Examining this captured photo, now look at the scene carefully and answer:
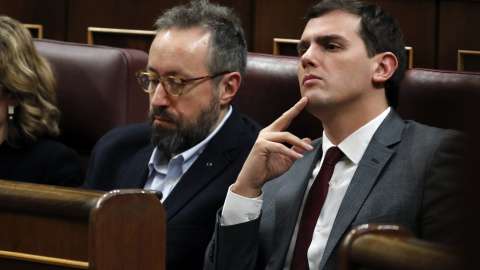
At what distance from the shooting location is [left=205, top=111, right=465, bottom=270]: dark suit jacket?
2.42 ft

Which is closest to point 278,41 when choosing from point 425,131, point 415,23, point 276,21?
point 276,21

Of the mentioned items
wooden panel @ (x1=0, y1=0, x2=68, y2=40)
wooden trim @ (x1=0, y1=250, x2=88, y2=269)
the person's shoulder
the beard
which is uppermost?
wooden panel @ (x1=0, y1=0, x2=68, y2=40)

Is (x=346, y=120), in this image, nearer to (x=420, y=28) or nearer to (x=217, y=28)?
(x=217, y=28)

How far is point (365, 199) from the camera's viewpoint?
76 centimetres

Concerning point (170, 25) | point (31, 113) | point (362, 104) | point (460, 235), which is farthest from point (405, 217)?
point (31, 113)

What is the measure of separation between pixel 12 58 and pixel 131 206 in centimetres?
72

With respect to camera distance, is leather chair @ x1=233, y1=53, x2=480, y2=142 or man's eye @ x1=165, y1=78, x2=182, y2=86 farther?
man's eye @ x1=165, y1=78, x2=182, y2=86

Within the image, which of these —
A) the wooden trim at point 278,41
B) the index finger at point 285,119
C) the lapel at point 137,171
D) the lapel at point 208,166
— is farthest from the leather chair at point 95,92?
the index finger at point 285,119

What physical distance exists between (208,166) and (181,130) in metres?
0.08

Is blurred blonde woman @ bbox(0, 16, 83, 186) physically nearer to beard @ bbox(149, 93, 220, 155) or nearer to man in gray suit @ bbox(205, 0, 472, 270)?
beard @ bbox(149, 93, 220, 155)

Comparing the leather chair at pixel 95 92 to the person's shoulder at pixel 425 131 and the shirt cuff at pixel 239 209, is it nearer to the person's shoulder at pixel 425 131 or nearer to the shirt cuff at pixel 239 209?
the shirt cuff at pixel 239 209

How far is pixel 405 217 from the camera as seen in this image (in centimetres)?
73

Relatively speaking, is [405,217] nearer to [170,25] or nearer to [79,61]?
[170,25]

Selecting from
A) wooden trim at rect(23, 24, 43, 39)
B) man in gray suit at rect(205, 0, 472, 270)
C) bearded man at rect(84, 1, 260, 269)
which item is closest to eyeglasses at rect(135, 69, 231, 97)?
bearded man at rect(84, 1, 260, 269)
